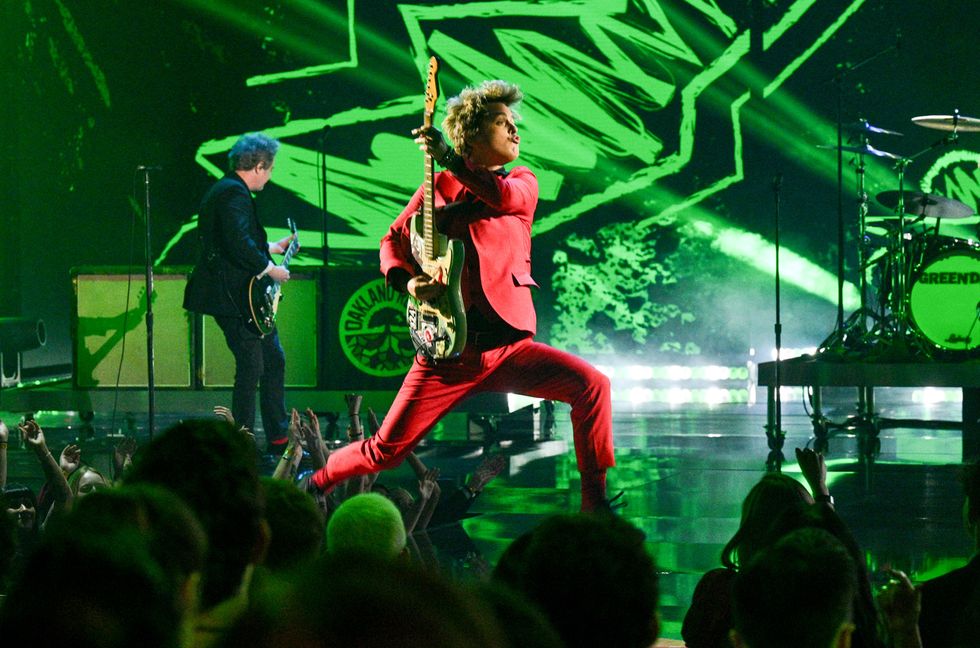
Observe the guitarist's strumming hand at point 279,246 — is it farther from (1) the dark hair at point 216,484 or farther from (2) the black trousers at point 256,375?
(1) the dark hair at point 216,484

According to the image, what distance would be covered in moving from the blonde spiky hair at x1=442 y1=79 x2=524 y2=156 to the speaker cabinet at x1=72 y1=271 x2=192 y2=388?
586cm

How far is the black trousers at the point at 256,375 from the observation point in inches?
371

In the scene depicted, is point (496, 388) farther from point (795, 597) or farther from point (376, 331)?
point (376, 331)

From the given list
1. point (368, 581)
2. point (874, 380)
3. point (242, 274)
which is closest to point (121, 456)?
point (242, 274)

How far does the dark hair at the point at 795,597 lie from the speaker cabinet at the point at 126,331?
9.31 metres

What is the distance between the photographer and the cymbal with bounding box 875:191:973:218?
10344 mm

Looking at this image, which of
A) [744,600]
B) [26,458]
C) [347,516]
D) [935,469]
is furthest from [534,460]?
[744,600]

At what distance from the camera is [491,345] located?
18.0 feet

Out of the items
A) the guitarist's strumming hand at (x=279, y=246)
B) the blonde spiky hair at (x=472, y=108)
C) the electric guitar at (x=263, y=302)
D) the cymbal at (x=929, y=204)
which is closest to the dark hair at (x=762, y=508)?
the blonde spiky hair at (x=472, y=108)

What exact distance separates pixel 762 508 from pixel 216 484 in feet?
4.85

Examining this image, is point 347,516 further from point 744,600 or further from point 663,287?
point 663,287

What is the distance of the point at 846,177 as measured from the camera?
1405cm

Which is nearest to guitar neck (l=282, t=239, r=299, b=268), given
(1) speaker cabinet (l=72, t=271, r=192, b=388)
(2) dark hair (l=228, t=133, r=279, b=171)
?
(2) dark hair (l=228, t=133, r=279, b=171)

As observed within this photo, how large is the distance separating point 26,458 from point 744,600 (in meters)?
9.19
